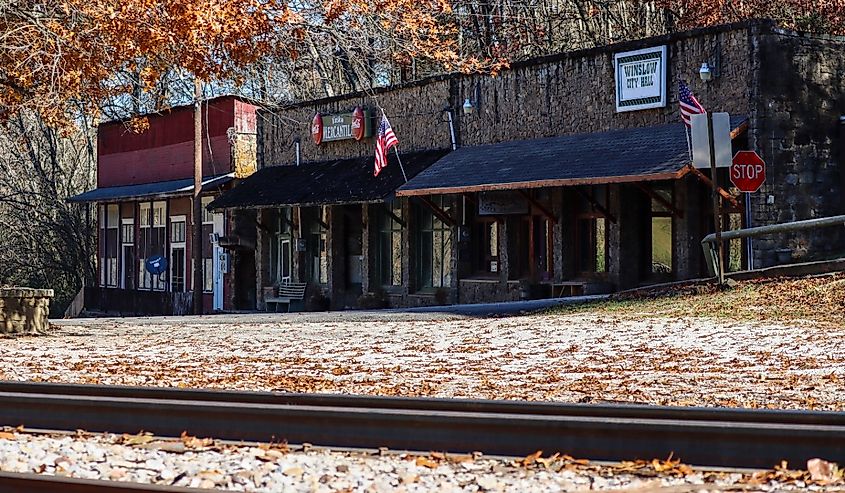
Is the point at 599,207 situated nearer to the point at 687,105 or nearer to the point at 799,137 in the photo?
the point at 687,105

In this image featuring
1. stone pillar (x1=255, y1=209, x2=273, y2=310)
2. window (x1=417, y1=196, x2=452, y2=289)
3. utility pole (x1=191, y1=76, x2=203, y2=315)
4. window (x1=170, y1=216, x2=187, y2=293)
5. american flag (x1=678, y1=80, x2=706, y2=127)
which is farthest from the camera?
window (x1=170, y1=216, x2=187, y2=293)

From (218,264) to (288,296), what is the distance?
4521 mm

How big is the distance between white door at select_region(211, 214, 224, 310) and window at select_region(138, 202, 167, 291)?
3.23 meters

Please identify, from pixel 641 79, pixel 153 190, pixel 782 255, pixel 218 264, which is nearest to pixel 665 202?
pixel 782 255

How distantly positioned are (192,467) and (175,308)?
34829 mm

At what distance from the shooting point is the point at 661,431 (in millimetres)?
7234

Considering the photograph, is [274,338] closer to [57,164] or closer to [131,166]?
[131,166]

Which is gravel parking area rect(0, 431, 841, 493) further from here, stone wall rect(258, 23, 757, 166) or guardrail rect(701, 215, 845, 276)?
stone wall rect(258, 23, 757, 166)

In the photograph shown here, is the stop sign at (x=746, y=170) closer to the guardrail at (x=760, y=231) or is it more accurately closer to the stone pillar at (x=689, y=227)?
the guardrail at (x=760, y=231)

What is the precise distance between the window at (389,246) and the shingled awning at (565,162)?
341 centimetres

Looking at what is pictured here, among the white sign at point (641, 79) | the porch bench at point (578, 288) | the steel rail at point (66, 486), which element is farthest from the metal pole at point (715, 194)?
the steel rail at point (66, 486)

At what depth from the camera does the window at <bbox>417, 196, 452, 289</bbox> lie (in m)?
32.1

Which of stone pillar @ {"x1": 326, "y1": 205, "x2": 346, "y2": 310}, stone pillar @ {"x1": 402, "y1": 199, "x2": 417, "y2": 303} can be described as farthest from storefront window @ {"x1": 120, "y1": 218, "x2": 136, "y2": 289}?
stone pillar @ {"x1": 402, "y1": 199, "x2": 417, "y2": 303}

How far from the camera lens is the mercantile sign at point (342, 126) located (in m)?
34.7
